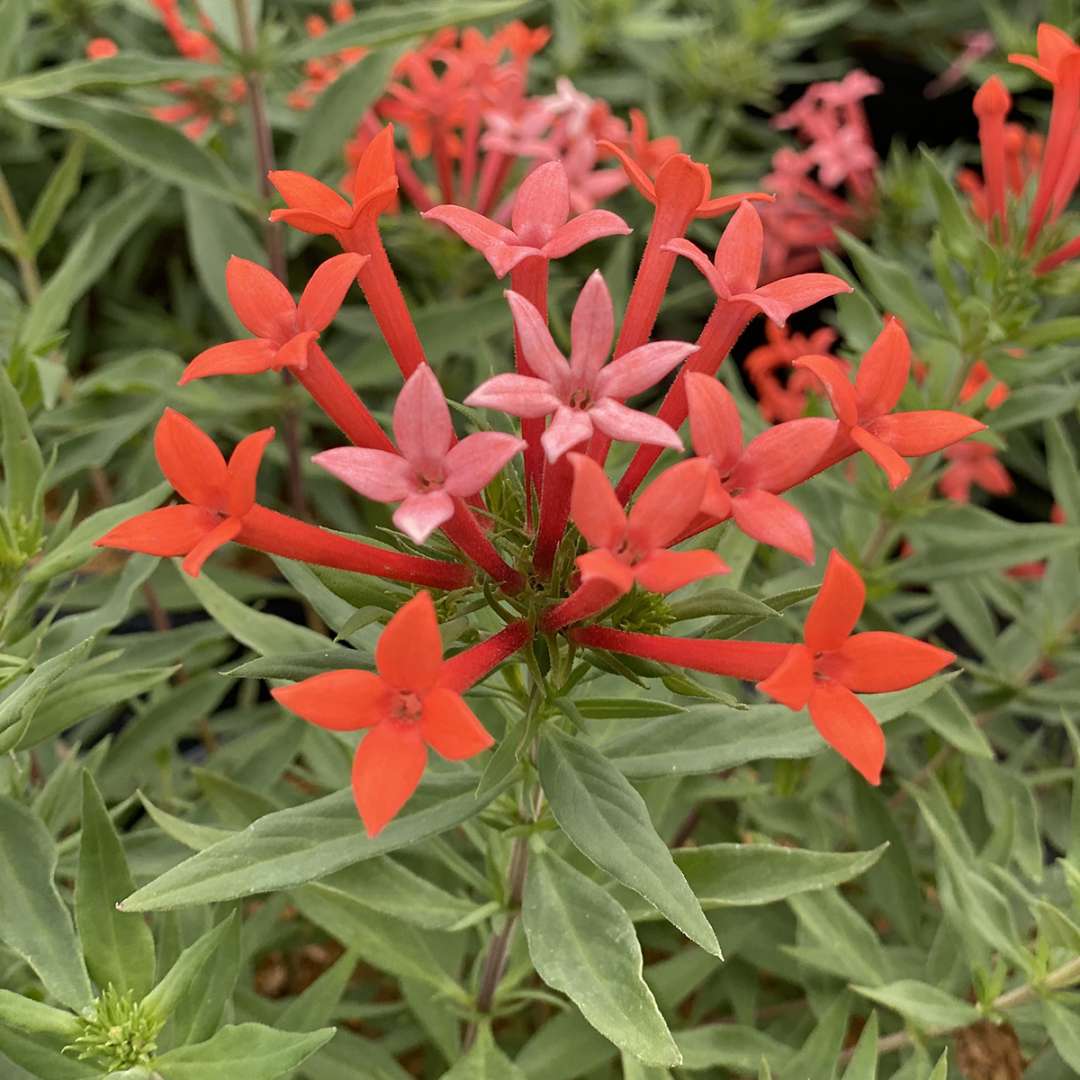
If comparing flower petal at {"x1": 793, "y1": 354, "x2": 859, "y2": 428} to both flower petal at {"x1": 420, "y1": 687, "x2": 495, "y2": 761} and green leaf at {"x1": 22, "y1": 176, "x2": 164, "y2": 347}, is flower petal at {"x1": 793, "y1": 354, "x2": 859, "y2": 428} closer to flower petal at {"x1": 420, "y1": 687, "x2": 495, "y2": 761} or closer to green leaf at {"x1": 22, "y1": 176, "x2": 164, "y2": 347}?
flower petal at {"x1": 420, "y1": 687, "x2": 495, "y2": 761}

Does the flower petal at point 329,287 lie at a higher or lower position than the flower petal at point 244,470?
higher

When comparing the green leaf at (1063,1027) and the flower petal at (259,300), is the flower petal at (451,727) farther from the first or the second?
the green leaf at (1063,1027)

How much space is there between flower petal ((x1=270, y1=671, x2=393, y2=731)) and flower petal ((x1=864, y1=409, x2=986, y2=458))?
504 millimetres

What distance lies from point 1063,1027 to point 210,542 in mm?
1203

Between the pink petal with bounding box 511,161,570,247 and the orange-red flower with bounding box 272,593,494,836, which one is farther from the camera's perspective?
the pink petal with bounding box 511,161,570,247

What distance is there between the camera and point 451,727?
0.79m

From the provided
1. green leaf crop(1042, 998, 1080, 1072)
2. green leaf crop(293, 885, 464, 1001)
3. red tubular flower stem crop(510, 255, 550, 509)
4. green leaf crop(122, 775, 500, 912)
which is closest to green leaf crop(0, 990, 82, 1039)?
green leaf crop(122, 775, 500, 912)

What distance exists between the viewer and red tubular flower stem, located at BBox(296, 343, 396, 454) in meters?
1.00

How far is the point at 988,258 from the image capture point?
1.66 metres

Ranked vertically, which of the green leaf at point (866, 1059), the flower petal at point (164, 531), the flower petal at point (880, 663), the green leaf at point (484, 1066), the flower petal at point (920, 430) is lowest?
the green leaf at point (484, 1066)

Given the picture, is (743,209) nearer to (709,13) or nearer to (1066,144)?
(1066,144)

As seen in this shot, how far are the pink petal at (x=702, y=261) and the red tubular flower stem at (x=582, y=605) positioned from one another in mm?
294

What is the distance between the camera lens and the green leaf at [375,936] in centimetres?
142

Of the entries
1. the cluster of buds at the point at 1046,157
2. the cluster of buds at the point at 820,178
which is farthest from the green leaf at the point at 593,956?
the cluster of buds at the point at 820,178
